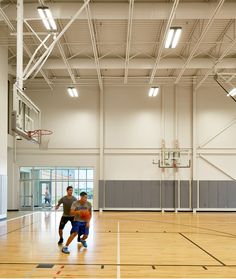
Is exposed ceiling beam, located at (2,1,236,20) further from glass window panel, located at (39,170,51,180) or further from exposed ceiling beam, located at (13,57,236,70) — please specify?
glass window panel, located at (39,170,51,180)

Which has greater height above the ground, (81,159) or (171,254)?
(81,159)

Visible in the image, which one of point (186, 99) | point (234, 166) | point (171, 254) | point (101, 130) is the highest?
point (186, 99)

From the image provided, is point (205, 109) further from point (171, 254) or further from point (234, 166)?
point (171, 254)

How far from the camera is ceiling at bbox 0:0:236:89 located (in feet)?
56.4

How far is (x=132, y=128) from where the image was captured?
101 ft

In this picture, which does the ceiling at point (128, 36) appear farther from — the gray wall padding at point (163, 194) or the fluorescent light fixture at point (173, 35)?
the gray wall padding at point (163, 194)

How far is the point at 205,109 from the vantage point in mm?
30688

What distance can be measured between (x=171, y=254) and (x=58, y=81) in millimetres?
21293

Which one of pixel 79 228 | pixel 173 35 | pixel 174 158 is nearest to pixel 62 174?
pixel 174 158

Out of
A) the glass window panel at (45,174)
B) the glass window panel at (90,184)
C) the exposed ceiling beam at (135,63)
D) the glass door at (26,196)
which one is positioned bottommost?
the glass door at (26,196)

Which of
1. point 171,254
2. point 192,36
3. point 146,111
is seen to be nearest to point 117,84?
point 146,111

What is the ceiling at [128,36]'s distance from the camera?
17.2 m

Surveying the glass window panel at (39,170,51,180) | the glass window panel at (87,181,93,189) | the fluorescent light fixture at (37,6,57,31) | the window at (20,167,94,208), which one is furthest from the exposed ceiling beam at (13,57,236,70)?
the glass window panel at (87,181,93,189)

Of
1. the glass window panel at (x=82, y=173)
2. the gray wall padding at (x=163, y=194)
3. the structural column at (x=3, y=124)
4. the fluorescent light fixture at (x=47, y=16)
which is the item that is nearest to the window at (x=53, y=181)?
the glass window panel at (x=82, y=173)
